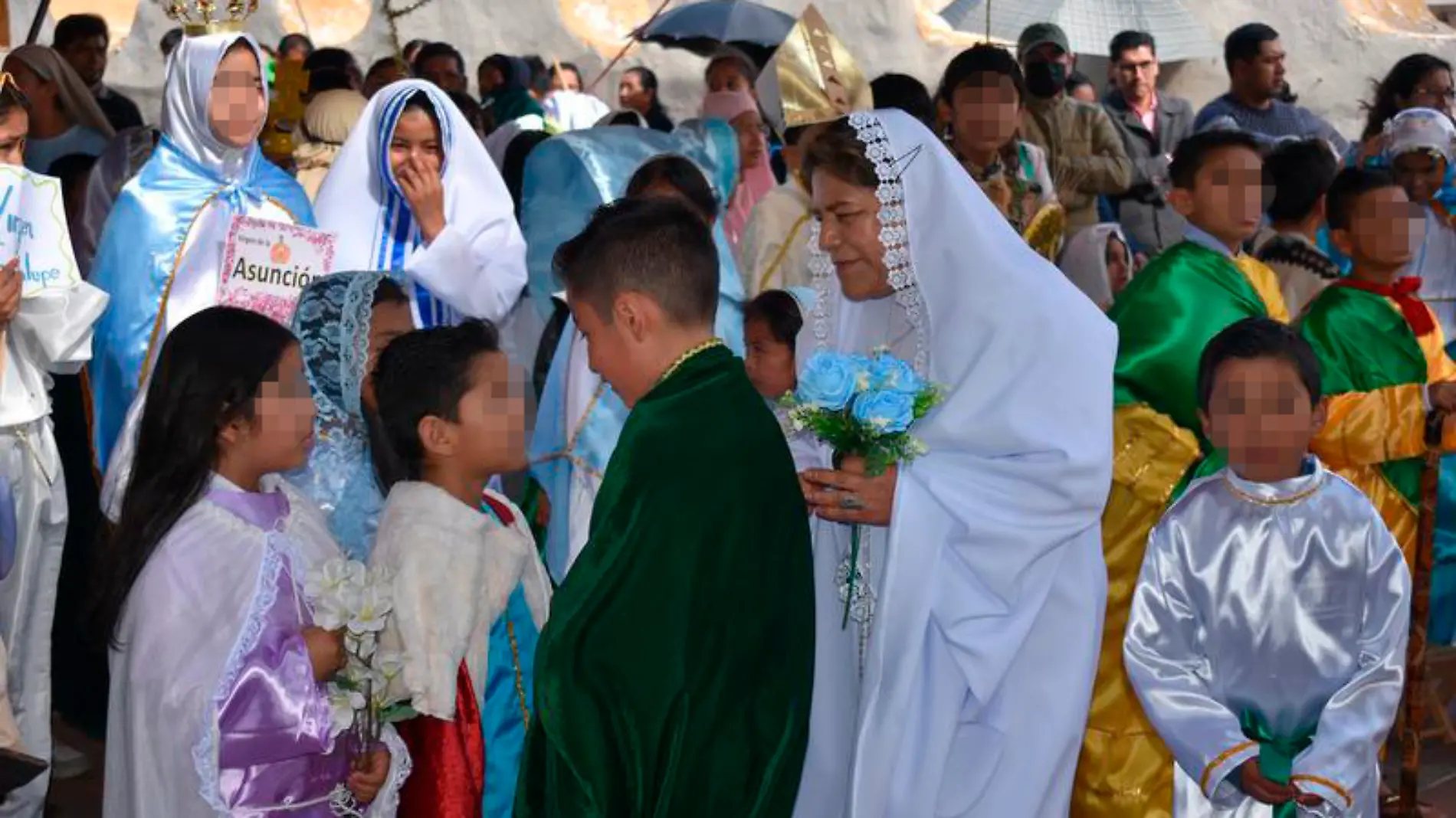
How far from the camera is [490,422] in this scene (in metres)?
4.02

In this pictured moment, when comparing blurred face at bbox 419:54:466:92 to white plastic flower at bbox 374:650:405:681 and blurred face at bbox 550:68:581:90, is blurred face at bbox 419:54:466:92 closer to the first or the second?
blurred face at bbox 550:68:581:90

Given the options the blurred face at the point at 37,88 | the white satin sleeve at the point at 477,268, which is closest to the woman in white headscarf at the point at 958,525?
the white satin sleeve at the point at 477,268

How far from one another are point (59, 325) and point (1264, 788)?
146 inches

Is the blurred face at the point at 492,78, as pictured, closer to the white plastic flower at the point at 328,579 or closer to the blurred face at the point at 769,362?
the blurred face at the point at 769,362

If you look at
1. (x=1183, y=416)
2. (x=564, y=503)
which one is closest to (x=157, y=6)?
(x=564, y=503)

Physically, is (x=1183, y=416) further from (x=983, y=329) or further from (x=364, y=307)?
(x=364, y=307)

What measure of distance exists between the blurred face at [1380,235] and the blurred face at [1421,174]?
1.83m

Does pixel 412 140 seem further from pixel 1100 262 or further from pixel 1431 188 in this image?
pixel 1431 188

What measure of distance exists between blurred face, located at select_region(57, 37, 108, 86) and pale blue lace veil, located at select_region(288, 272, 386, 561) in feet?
18.2

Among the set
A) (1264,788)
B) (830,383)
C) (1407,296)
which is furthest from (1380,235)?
(830,383)

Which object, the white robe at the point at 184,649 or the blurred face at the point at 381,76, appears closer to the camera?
the white robe at the point at 184,649

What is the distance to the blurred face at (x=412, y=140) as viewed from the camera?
6258mm

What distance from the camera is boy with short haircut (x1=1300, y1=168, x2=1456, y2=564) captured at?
5.86 metres

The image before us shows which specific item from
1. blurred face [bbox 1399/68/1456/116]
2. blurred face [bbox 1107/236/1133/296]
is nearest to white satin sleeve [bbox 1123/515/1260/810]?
blurred face [bbox 1107/236/1133/296]
